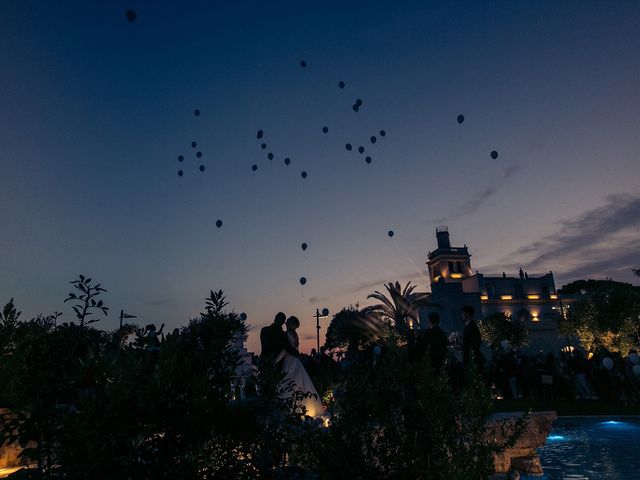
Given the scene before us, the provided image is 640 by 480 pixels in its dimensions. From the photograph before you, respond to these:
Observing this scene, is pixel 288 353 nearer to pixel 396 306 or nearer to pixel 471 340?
pixel 471 340

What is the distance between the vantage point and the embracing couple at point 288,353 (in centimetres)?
795

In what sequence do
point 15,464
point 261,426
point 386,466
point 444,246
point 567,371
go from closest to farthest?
1. point 261,426
2. point 386,466
3. point 15,464
4. point 567,371
5. point 444,246

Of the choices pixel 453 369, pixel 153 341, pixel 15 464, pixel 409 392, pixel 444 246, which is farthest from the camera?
pixel 444 246

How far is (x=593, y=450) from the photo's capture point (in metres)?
9.41

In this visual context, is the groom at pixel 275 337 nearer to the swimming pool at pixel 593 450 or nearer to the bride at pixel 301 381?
the bride at pixel 301 381

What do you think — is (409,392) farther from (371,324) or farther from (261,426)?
(371,324)

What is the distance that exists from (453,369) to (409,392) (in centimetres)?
515

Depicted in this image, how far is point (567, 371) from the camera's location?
20828mm

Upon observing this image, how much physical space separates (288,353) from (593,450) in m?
6.98

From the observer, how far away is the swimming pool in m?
7.62

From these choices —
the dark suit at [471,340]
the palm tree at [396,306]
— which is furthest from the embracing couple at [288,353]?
the palm tree at [396,306]

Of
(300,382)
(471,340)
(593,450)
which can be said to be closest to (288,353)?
(300,382)

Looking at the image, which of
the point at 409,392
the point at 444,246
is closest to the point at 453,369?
the point at 409,392

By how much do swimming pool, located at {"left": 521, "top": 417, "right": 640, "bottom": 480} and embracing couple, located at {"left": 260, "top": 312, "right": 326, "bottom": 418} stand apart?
4069mm
